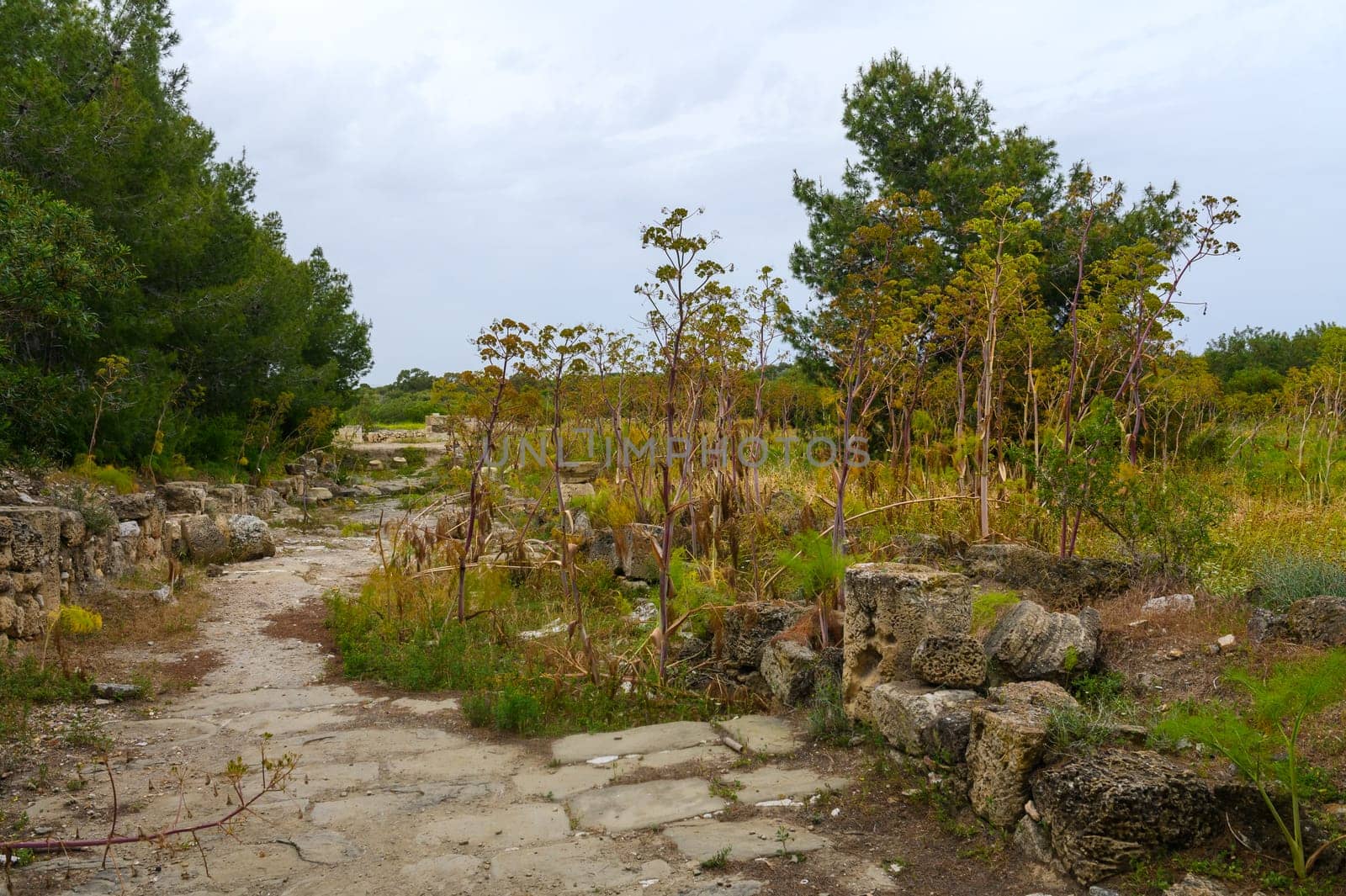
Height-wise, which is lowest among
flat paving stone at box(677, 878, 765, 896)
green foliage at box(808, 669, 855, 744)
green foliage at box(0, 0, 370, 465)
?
flat paving stone at box(677, 878, 765, 896)

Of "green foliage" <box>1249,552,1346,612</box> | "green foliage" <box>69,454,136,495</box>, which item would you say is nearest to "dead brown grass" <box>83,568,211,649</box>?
"green foliage" <box>69,454,136,495</box>

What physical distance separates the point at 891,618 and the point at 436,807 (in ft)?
7.16

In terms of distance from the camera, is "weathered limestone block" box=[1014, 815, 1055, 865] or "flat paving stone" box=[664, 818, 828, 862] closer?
"weathered limestone block" box=[1014, 815, 1055, 865]

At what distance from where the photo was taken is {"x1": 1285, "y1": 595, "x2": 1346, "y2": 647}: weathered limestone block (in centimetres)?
409

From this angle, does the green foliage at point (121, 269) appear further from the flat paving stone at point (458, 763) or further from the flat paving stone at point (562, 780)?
the flat paving stone at point (562, 780)

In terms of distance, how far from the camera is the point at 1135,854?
3.04 m

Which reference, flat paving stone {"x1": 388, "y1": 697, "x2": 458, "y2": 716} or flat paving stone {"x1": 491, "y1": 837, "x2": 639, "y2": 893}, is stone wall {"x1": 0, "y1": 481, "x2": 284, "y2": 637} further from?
flat paving stone {"x1": 491, "y1": 837, "x2": 639, "y2": 893}

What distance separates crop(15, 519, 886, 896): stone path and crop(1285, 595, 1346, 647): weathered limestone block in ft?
6.57

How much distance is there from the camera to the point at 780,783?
13.8ft

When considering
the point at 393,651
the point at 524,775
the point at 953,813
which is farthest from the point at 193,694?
the point at 953,813

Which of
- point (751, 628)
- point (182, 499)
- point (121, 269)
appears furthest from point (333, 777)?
point (182, 499)

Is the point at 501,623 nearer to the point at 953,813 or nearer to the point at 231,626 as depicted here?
the point at 231,626

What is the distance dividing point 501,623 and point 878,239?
3.68m

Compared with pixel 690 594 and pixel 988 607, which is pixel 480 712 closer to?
pixel 690 594
